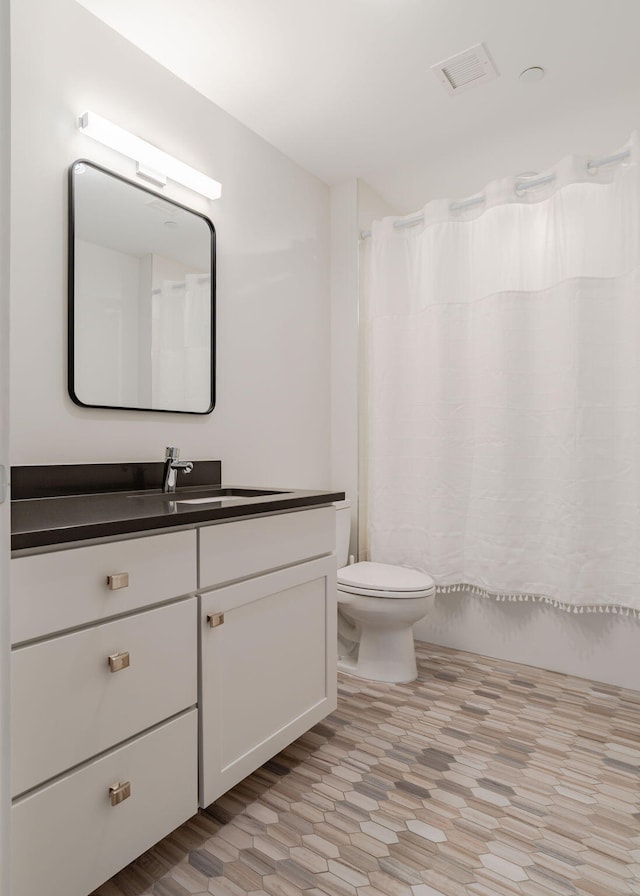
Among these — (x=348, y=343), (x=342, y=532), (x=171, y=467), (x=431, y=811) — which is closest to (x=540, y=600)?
(x=342, y=532)

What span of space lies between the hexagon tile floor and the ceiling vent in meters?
2.34

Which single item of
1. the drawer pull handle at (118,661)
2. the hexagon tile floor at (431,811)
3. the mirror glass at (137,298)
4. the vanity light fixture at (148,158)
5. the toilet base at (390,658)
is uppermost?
the vanity light fixture at (148,158)

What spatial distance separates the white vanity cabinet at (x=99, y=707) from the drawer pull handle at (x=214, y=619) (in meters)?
0.05

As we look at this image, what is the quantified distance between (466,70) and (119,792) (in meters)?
2.44

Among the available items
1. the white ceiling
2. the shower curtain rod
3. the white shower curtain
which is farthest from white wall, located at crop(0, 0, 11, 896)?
the shower curtain rod

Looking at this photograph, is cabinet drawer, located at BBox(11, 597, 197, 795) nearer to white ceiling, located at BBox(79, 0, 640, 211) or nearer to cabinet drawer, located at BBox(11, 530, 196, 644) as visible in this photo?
cabinet drawer, located at BBox(11, 530, 196, 644)

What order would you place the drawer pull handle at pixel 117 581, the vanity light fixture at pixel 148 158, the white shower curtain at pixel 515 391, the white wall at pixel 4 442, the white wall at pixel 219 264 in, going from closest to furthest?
the white wall at pixel 4 442, the drawer pull handle at pixel 117 581, the white wall at pixel 219 264, the vanity light fixture at pixel 148 158, the white shower curtain at pixel 515 391

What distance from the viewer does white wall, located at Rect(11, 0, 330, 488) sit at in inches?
60.9

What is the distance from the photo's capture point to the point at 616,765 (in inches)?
65.7

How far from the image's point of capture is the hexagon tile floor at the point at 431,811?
1223 millimetres

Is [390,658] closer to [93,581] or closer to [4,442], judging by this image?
[93,581]

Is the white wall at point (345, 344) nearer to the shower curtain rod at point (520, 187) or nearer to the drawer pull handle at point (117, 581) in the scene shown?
the shower curtain rod at point (520, 187)

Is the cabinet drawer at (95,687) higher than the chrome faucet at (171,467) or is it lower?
lower

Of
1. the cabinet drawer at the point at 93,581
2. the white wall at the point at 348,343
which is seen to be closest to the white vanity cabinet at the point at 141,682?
the cabinet drawer at the point at 93,581
